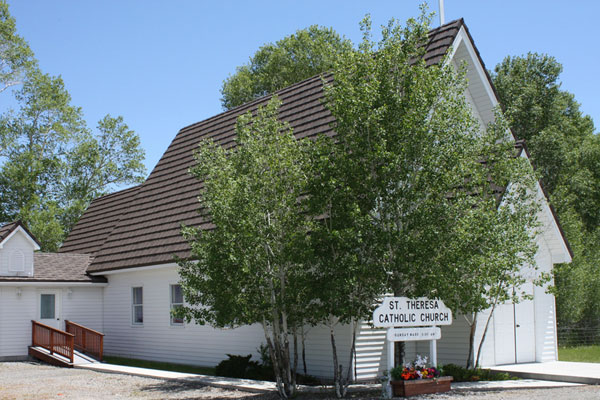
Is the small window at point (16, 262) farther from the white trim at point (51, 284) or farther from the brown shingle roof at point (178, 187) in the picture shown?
the brown shingle roof at point (178, 187)

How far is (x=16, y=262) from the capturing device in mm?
21453

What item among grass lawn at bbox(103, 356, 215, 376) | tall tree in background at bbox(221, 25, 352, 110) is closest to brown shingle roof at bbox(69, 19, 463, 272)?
grass lawn at bbox(103, 356, 215, 376)

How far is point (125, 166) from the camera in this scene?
46750mm

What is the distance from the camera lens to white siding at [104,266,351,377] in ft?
50.3

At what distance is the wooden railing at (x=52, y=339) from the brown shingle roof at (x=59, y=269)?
159 cm

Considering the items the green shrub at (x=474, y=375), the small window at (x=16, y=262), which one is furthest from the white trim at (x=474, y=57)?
the small window at (x=16, y=262)

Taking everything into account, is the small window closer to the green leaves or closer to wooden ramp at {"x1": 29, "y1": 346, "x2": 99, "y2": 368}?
wooden ramp at {"x1": 29, "y1": 346, "x2": 99, "y2": 368}

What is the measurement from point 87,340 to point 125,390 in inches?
307

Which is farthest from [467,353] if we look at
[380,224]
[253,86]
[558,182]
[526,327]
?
[253,86]

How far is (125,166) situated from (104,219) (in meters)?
18.5

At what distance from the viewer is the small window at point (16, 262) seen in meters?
21.3

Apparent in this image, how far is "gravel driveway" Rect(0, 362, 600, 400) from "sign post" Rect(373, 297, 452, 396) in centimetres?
112

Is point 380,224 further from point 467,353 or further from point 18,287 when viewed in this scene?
point 18,287

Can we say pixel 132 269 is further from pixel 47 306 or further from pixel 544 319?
pixel 544 319
